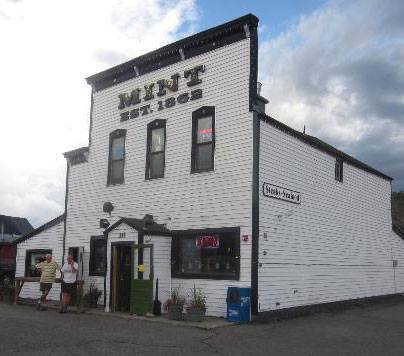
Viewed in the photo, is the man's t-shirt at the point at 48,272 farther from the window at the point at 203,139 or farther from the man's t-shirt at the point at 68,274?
the window at the point at 203,139

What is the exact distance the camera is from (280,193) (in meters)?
16.3

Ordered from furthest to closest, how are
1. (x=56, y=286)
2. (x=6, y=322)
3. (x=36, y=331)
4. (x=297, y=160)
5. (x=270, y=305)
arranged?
(x=56, y=286) < (x=297, y=160) < (x=270, y=305) < (x=6, y=322) < (x=36, y=331)

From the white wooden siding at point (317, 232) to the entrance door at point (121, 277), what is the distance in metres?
4.62

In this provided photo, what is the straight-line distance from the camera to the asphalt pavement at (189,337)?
10250mm

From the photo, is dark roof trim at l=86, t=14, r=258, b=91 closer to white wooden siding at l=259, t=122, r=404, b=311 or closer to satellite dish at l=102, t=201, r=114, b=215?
white wooden siding at l=259, t=122, r=404, b=311

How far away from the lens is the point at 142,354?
970 centimetres

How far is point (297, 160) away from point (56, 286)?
1116cm

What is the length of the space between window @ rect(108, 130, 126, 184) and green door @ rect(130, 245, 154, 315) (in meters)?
4.11

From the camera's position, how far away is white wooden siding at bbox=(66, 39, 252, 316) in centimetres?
1555

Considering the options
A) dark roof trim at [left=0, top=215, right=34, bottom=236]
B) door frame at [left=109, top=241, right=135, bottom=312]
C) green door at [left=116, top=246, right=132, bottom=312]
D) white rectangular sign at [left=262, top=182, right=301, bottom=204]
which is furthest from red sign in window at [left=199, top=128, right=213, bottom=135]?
dark roof trim at [left=0, top=215, right=34, bottom=236]

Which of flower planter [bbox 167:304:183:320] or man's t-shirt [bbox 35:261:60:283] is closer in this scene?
flower planter [bbox 167:304:183:320]

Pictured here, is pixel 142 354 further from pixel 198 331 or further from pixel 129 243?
pixel 129 243

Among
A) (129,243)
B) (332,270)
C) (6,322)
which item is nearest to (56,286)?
(129,243)

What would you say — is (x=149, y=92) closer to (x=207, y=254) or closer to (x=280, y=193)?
(x=280, y=193)
